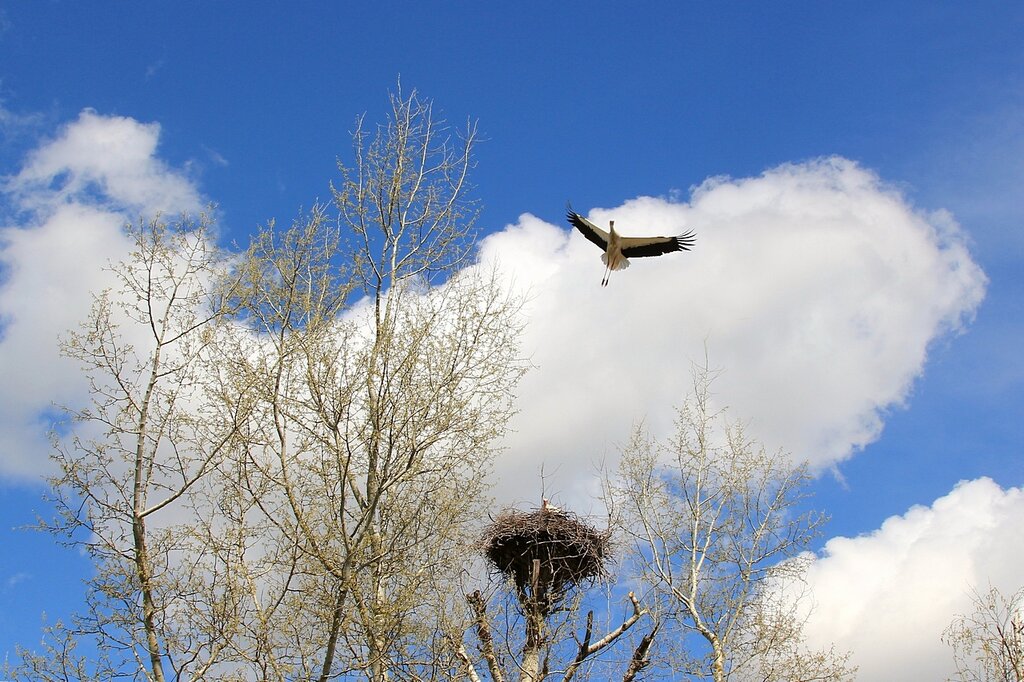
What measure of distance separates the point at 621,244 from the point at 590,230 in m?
0.49

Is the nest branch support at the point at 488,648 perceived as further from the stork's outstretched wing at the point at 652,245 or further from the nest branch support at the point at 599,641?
the stork's outstretched wing at the point at 652,245

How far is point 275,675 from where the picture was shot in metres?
7.29

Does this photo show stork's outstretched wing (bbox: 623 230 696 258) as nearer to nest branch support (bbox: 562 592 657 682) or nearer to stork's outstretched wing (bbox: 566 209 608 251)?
stork's outstretched wing (bbox: 566 209 608 251)

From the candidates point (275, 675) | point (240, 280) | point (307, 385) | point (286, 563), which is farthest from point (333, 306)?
point (275, 675)

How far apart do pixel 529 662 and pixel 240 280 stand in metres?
5.70

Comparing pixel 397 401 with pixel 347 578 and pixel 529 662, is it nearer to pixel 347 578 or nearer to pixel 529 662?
pixel 347 578

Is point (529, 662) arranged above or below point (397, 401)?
below

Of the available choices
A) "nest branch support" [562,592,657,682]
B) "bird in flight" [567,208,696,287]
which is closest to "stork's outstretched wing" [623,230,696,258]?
"bird in flight" [567,208,696,287]

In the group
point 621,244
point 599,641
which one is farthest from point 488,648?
point 621,244

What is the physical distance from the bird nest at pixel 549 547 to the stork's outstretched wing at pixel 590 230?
375cm

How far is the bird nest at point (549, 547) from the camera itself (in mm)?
12391

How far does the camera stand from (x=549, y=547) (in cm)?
1249

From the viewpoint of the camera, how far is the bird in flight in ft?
41.7

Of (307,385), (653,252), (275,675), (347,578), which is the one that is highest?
(653,252)
